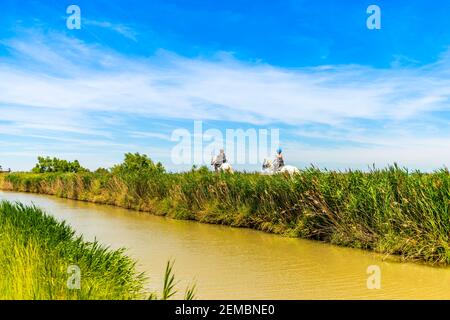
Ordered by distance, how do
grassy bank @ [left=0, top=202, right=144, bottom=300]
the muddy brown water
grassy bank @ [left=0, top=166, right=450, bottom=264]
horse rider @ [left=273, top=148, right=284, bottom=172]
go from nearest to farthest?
grassy bank @ [left=0, top=202, right=144, bottom=300] → the muddy brown water → grassy bank @ [left=0, top=166, right=450, bottom=264] → horse rider @ [left=273, top=148, right=284, bottom=172]

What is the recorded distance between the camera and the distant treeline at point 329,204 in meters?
9.29

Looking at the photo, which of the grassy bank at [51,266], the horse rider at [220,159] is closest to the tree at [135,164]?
the horse rider at [220,159]

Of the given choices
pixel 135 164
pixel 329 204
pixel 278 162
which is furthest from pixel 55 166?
pixel 329 204

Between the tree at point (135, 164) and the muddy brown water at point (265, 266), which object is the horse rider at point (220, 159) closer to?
the tree at point (135, 164)

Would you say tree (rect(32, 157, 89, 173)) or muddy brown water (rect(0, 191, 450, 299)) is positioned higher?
tree (rect(32, 157, 89, 173))

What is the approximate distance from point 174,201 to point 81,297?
43.8 feet

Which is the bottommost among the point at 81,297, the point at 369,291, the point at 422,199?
the point at 369,291

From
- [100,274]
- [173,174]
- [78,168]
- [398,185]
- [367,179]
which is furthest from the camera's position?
[78,168]

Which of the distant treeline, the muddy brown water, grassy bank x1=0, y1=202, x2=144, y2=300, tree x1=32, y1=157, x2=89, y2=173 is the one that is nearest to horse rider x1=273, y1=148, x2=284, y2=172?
the distant treeline

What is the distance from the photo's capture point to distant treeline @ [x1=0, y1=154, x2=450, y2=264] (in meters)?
9.29

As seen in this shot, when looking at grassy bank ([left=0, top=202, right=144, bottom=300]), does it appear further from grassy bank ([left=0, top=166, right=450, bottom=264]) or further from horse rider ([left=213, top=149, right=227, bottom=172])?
horse rider ([left=213, top=149, right=227, bottom=172])
